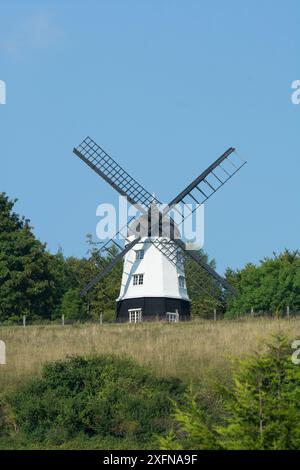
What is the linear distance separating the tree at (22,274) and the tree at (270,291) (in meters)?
9.41

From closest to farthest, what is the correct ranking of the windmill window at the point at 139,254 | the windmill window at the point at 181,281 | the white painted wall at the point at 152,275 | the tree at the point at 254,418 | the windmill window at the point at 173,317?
the tree at the point at 254,418 < the windmill window at the point at 173,317 < the white painted wall at the point at 152,275 < the windmill window at the point at 139,254 < the windmill window at the point at 181,281

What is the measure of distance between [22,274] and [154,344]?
720 inches

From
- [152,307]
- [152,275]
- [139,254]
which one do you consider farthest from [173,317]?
[139,254]

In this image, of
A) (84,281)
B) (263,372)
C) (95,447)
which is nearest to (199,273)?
(84,281)

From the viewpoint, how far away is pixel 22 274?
207 ft

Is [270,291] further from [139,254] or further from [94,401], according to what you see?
[94,401]

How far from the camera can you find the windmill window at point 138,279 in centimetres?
5796

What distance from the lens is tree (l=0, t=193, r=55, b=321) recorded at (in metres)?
62.8

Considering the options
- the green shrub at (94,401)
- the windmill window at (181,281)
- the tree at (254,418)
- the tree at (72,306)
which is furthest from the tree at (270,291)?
the tree at (254,418)

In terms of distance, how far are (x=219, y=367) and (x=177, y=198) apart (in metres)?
19.1

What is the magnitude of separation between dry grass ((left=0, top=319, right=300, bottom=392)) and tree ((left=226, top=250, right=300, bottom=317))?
1112 cm

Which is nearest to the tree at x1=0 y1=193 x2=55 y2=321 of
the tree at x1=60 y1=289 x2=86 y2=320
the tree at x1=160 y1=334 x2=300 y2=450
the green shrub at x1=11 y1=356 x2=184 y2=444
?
the tree at x1=60 y1=289 x2=86 y2=320

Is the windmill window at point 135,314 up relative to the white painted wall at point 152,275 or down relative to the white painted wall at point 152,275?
down

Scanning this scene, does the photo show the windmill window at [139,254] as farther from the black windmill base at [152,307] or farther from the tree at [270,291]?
the tree at [270,291]
